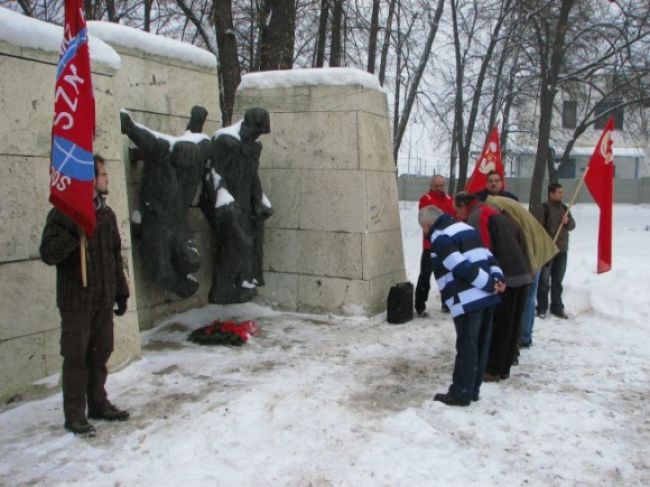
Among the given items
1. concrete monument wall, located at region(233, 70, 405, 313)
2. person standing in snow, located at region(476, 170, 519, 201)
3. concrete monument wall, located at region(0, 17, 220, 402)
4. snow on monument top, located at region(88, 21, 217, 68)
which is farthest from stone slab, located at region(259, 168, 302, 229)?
concrete monument wall, located at region(0, 17, 220, 402)

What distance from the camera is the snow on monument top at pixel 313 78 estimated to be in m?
7.48

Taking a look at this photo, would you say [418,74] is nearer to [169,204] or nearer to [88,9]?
[88,9]

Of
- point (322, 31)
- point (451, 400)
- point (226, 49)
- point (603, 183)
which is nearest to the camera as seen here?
point (451, 400)

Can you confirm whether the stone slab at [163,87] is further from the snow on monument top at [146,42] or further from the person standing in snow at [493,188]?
the person standing in snow at [493,188]

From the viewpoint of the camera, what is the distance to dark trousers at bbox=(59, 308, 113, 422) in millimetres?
3873

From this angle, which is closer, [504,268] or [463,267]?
[463,267]

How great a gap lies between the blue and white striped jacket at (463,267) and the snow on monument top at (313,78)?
338 cm

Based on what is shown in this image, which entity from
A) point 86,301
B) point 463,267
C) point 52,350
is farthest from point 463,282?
point 52,350

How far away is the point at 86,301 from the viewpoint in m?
3.88

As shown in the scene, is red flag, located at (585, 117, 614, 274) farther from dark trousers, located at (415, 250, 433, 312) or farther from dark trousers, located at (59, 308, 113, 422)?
dark trousers, located at (59, 308, 113, 422)

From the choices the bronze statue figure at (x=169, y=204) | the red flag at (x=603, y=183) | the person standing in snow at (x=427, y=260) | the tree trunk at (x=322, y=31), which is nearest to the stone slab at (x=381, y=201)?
the person standing in snow at (x=427, y=260)

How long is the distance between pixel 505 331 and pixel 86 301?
3.05 metres

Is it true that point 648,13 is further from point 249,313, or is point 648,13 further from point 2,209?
point 2,209

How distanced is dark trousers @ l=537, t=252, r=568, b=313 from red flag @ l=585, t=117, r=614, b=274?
0.50m
